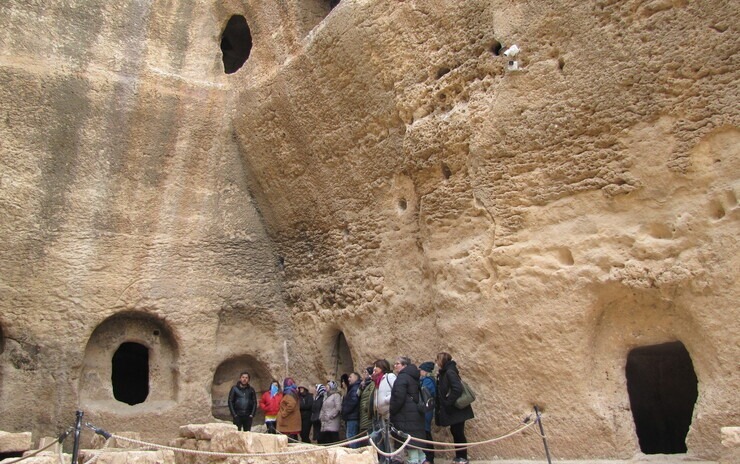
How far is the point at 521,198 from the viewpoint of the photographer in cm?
571

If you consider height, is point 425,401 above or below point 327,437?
above

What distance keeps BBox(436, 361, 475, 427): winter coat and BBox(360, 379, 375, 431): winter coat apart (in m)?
0.73

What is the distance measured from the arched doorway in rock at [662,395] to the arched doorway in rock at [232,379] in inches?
165

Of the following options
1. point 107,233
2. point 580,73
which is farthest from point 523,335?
point 107,233

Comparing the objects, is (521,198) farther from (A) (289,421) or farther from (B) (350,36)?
(A) (289,421)

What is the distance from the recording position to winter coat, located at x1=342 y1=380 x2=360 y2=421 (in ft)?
20.8

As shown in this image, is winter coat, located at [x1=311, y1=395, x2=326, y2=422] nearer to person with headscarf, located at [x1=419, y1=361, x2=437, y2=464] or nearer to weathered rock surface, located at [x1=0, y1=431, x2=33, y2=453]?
person with headscarf, located at [x1=419, y1=361, x2=437, y2=464]

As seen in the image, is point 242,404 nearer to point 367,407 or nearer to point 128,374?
point 367,407

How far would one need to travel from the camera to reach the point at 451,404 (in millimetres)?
5531

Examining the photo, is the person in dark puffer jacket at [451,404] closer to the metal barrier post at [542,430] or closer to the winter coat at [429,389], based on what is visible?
the winter coat at [429,389]

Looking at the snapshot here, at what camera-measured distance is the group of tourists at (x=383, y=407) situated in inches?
213

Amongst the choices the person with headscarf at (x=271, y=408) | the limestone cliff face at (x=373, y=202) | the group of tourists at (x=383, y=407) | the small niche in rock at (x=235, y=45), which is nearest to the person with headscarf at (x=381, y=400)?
the group of tourists at (x=383, y=407)

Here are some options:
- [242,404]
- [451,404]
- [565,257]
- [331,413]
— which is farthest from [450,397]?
[242,404]

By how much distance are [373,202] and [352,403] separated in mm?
2128
